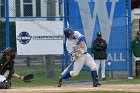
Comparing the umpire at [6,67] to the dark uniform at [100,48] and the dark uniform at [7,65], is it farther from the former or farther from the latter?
the dark uniform at [100,48]

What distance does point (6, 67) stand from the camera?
51.0 ft

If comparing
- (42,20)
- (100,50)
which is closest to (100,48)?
(100,50)

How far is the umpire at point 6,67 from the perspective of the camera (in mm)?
15227

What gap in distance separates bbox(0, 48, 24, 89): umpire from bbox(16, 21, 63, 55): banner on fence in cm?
364

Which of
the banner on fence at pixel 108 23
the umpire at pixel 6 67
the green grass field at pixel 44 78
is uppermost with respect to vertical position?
the banner on fence at pixel 108 23

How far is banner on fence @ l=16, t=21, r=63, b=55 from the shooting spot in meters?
19.3

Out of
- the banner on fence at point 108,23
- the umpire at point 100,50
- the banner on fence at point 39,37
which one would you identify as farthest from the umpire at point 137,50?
the banner on fence at point 39,37

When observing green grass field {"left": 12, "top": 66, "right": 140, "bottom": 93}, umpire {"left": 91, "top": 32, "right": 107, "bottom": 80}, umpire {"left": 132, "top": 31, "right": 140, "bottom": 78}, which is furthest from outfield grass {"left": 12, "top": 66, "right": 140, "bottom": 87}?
umpire {"left": 132, "top": 31, "right": 140, "bottom": 78}

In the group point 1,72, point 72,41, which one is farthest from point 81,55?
point 1,72

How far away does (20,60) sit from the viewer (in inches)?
819

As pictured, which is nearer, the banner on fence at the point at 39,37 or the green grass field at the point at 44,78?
the green grass field at the point at 44,78

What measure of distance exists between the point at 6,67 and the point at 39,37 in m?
4.09

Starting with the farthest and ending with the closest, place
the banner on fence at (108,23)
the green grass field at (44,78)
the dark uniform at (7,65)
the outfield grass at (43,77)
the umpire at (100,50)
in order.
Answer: the banner on fence at (108,23)
the umpire at (100,50)
the outfield grass at (43,77)
the green grass field at (44,78)
the dark uniform at (7,65)

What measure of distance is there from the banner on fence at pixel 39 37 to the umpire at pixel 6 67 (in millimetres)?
3641
